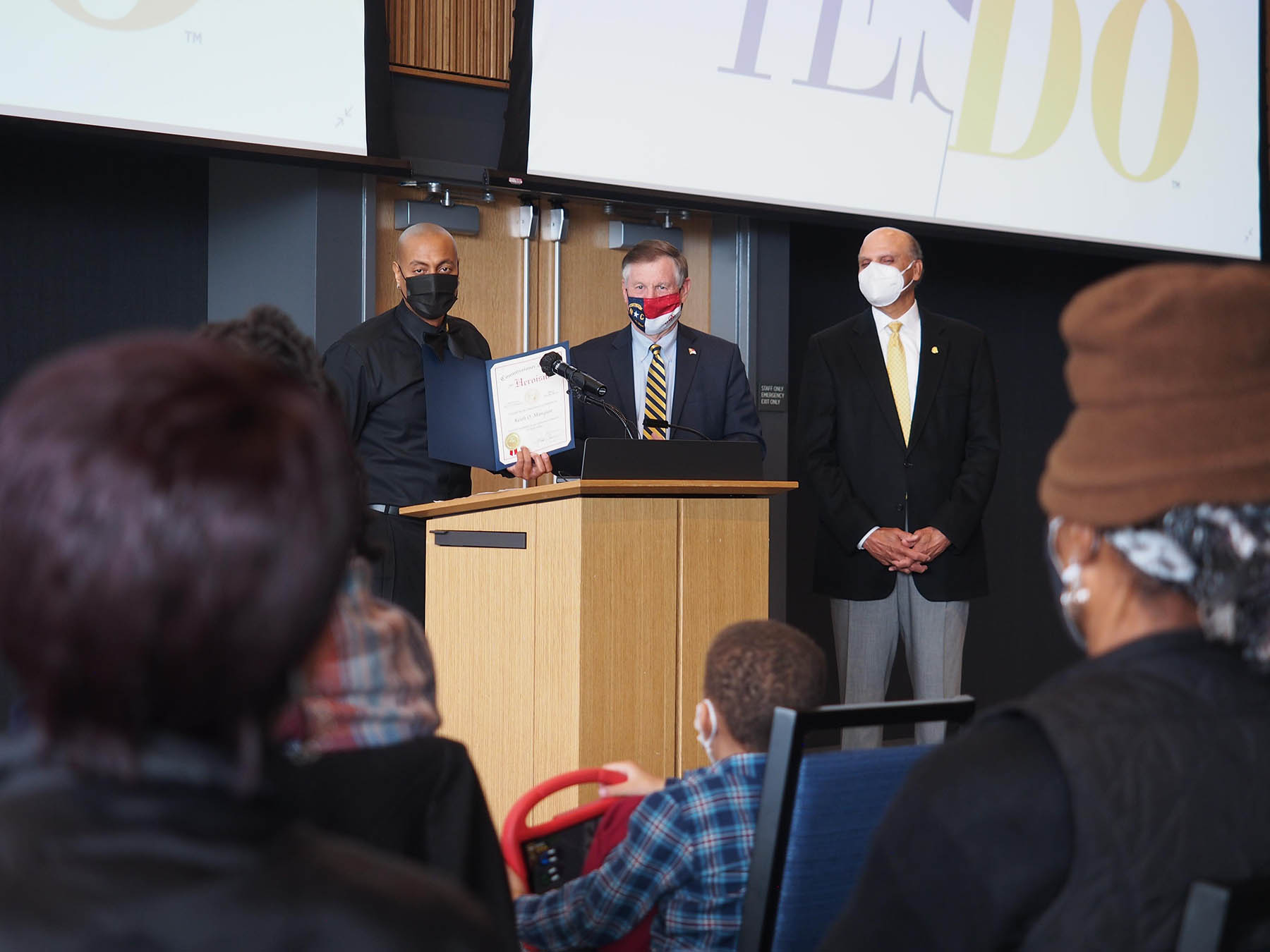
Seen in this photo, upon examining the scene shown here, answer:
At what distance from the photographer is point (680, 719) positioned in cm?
259

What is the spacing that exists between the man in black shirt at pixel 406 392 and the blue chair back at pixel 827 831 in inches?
94.6

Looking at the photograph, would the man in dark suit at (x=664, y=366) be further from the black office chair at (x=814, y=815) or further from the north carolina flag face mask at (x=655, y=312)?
the black office chair at (x=814, y=815)

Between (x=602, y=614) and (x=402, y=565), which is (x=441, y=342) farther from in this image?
(x=602, y=614)

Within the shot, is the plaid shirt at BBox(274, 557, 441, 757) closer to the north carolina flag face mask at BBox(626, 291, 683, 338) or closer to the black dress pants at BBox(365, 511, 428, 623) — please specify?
the black dress pants at BBox(365, 511, 428, 623)

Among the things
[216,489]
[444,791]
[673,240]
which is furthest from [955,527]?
[216,489]

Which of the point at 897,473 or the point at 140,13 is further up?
A: the point at 140,13

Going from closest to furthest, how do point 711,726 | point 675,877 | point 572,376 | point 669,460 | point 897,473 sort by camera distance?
point 675,877, point 711,726, point 669,460, point 572,376, point 897,473

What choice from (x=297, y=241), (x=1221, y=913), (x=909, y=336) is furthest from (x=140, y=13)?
(x=1221, y=913)

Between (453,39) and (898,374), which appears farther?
(453,39)

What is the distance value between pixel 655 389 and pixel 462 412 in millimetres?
746

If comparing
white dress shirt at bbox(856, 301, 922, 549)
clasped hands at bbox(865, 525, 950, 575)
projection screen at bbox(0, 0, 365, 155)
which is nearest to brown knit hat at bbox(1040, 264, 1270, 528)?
clasped hands at bbox(865, 525, 950, 575)

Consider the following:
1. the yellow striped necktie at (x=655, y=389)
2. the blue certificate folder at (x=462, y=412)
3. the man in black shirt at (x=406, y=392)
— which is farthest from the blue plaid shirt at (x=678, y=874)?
the yellow striped necktie at (x=655, y=389)

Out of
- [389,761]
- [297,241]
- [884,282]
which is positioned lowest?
[389,761]

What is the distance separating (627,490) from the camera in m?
2.57
